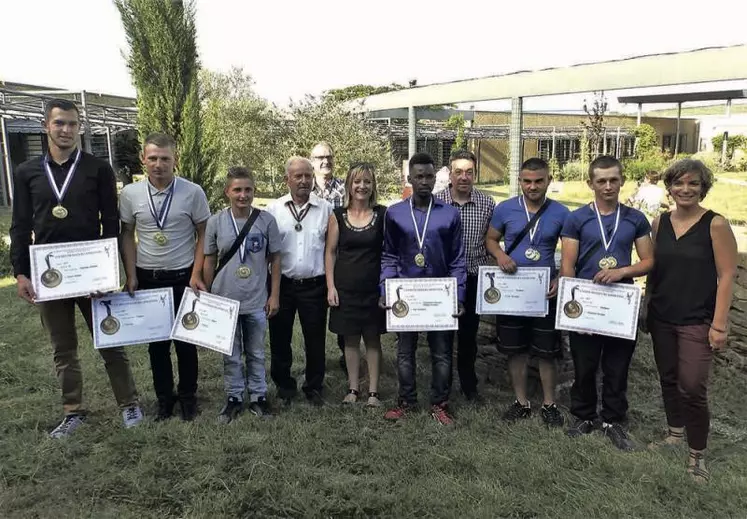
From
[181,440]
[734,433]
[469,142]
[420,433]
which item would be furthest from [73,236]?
[469,142]

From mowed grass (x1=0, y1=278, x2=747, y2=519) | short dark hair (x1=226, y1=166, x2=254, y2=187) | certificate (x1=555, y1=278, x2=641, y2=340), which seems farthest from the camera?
short dark hair (x1=226, y1=166, x2=254, y2=187)

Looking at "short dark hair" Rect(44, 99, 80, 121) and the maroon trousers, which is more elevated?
"short dark hair" Rect(44, 99, 80, 121)

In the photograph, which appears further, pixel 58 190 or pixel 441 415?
pixel 441 415

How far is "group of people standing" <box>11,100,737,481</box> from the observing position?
11.1ft

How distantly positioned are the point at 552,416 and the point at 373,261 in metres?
1.69

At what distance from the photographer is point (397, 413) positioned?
4188 millimetres

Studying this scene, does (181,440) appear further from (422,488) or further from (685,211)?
(685,211)

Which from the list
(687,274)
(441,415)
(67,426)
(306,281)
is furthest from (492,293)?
(67,426)

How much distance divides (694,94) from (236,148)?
1901 cm

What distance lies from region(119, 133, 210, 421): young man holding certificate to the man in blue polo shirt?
2098mm

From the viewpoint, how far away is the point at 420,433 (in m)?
3.95

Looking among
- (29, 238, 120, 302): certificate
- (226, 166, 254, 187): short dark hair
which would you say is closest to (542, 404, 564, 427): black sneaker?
(226, 166, 254, 187): short dark hair

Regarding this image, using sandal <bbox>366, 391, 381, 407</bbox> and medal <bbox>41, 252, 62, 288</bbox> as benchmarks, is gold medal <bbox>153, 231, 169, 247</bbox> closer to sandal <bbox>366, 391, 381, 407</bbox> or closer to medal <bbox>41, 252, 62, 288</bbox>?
medal <bbox>41, 252, 62, 288</bbox>

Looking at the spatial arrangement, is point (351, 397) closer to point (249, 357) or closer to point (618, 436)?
point (249, 357)
